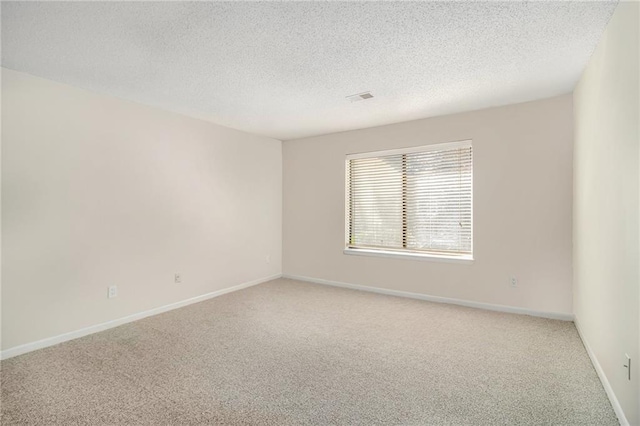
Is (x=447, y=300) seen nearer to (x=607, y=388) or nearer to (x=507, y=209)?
(x=507, y=209)

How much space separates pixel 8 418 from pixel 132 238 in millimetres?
1936

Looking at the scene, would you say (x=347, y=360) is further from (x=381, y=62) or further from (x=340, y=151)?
(x=340, y=151)

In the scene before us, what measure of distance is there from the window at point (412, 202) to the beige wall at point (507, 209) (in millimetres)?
159

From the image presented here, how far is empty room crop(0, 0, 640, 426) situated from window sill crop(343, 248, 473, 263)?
3cm

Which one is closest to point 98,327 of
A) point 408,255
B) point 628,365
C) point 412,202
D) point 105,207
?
point 105,207

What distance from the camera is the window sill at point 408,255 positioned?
13.4ft

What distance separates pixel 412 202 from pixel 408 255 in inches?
29.0

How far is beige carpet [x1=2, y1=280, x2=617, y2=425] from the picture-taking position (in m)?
1.91

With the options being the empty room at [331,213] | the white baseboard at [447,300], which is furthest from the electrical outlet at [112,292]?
the white baseboard at [447,300]

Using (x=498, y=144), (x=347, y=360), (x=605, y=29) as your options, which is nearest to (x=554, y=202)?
(x=498, y=144)

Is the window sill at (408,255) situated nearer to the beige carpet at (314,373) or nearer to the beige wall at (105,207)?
the beige carpet at (314,373)

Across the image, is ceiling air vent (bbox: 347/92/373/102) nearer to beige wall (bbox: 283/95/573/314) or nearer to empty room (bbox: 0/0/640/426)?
empty room (bbox: 0/0/640/426)

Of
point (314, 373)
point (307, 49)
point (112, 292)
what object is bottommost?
point (314, 373)

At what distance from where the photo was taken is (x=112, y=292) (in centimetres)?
338
